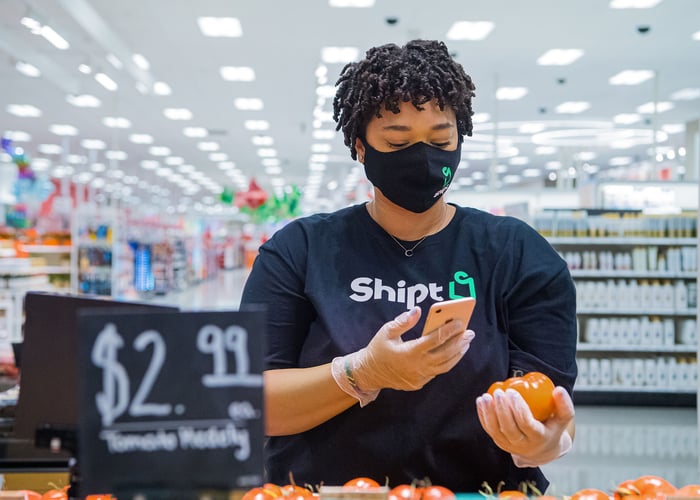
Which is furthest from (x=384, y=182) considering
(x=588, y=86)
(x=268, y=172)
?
(x=268, y=172)

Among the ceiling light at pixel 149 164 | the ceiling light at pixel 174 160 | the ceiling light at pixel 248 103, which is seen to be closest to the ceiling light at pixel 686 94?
the ceiling light at pixel 248 103

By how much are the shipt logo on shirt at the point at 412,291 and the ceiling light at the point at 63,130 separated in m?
16.4

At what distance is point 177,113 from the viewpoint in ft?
47.3

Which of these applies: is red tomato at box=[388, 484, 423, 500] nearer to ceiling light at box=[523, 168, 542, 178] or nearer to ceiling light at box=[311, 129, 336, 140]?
ceiling light at box=[311, 129, 336, 140]

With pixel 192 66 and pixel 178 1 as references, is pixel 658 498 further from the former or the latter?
pixel 192 66

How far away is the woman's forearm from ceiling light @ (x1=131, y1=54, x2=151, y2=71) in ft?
31.8

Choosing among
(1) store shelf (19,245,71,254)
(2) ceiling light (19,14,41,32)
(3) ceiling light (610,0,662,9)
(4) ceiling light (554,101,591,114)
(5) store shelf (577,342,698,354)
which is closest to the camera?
(2) ceiling light (19,14,41,32)

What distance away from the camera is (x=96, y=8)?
26.5ft

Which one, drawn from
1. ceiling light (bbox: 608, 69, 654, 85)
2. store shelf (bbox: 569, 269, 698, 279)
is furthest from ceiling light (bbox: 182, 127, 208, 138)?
store shelf (bbox: 569, 269, 698, 279)

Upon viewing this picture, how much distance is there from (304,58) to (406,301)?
945 centimetres

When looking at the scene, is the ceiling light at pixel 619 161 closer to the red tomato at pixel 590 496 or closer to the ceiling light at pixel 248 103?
the ceiling light at pixel 248 103

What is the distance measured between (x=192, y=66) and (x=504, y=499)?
10.6 meters

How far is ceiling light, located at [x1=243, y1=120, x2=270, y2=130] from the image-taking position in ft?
50.2

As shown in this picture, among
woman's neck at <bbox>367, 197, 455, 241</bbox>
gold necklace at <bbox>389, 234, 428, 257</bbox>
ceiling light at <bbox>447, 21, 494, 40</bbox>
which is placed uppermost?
ceiling light at <bbox>447, 21, 494, 40</bbox>
